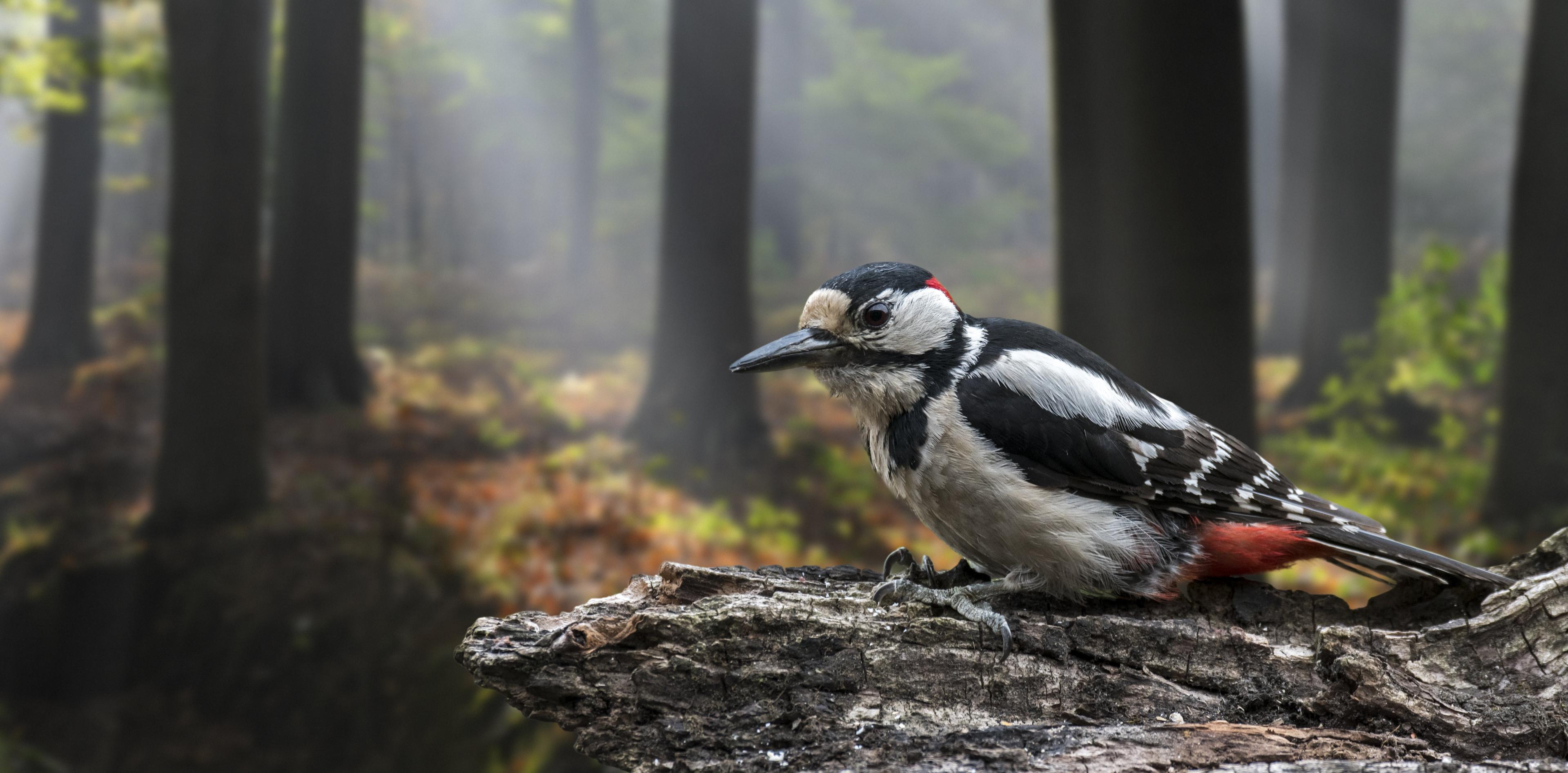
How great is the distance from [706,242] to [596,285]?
0.56 metres

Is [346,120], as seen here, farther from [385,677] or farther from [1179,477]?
[1179,477]

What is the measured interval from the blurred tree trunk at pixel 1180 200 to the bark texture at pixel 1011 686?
160cm

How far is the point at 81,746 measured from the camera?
3.55 metres

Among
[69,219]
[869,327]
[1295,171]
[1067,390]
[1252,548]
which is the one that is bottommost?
[1252,548]

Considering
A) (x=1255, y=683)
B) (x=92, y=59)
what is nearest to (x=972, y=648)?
(x=1255, y=683)

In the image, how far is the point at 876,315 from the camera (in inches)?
68.9

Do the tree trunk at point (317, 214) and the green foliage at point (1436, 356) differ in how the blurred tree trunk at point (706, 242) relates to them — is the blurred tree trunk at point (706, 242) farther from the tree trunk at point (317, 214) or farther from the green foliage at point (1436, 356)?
the green foliage at point (1436, 356)

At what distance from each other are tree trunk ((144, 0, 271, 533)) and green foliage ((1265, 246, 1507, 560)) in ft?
15.3

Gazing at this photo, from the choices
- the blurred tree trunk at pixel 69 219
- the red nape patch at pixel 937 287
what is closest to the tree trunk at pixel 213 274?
the blurred tree trunk at pixel 69 219

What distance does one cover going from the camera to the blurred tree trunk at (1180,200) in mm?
3145

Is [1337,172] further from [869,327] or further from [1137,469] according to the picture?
[869,327]

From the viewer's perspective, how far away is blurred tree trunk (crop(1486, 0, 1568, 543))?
3846 mm

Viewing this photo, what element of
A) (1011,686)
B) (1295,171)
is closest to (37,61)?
(1011,686)

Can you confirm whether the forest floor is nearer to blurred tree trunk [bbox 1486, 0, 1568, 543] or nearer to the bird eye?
blurred tree trunk [bbox 1486, 0, 1568, 543]
